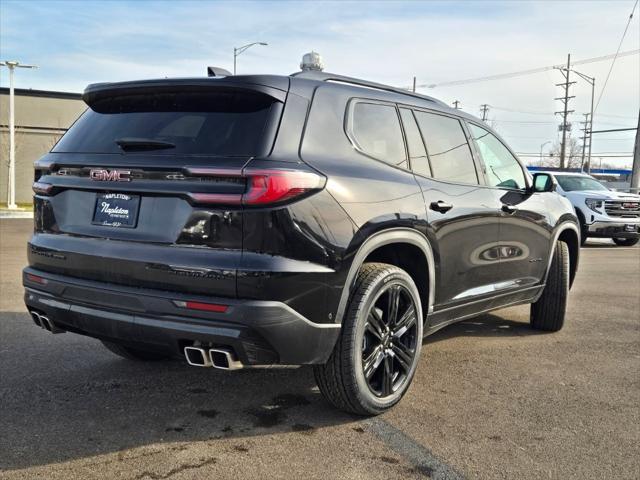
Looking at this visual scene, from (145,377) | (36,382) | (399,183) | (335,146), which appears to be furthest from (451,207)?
(36,382)

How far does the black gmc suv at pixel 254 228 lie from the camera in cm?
295

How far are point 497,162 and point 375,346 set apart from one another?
2214mm

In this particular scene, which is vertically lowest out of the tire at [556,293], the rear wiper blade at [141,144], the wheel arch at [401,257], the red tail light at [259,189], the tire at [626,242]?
the tire at [626,242]

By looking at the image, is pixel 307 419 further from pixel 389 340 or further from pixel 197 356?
pixel 197 356

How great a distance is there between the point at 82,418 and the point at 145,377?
78cm

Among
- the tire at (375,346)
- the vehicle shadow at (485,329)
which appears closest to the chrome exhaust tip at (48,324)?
the tire at (375,346)

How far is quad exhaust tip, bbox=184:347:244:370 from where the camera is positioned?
298cm

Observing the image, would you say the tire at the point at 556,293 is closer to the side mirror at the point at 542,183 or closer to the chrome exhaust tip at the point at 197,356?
the side mirror at the point at 542,183

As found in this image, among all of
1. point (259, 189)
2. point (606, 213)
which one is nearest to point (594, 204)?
point (606, 213)

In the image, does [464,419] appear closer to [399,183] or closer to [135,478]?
[399,183]

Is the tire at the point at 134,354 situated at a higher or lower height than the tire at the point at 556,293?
lower

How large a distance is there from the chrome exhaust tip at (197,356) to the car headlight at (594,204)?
1434cm

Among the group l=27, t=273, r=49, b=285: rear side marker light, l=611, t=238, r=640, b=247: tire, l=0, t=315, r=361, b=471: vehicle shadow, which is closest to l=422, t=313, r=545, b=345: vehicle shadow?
l=0, t=315, r=361, b=471: vehicle shadow

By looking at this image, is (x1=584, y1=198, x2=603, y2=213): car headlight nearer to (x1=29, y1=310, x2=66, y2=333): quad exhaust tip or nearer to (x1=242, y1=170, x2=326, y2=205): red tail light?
(x1=242, y1=170, x2=326, y2=205): red tail light
